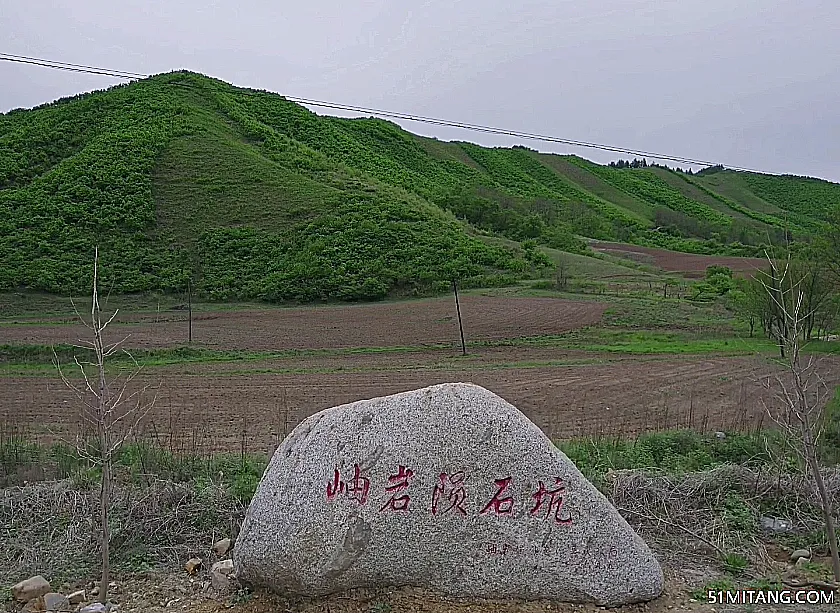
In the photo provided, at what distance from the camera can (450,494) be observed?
15.4 ft

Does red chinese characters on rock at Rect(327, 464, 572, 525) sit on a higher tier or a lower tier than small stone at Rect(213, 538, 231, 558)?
higher

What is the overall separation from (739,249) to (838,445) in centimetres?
6612

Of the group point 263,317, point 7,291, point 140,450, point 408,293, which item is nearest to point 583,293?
point 408,293

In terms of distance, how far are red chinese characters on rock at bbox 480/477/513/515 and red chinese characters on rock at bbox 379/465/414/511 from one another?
0.48 m

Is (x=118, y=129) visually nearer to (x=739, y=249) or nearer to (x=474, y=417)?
(x=739, y=249)

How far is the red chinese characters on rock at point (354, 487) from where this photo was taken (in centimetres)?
469

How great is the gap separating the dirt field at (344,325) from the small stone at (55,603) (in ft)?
66.8

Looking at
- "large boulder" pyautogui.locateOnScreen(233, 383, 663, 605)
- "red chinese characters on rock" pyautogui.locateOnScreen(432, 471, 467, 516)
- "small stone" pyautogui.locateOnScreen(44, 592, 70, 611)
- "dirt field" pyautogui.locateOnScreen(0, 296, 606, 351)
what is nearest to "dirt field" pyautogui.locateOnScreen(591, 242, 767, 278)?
"dirt field" pyautogui.locateOnScreen(0, 296, 606, 351)

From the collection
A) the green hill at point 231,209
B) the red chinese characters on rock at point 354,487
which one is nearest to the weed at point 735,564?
the red chinese characters on rock at point 354,487

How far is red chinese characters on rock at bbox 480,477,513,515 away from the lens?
4.68m

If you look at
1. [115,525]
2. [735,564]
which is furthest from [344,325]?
[735,564]

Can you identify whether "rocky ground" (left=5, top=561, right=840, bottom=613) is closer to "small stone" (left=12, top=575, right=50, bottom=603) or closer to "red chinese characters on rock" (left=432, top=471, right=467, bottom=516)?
"small stone" (left=12, top=575, right=50, bottom=603)

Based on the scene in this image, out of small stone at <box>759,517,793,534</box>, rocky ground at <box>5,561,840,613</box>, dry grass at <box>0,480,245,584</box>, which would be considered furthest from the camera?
small stone at <box>759,517,793,534</box>

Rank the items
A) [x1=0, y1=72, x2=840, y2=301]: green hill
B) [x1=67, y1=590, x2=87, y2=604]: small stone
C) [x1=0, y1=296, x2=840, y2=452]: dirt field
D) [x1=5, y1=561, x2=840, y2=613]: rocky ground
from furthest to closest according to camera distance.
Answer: [x1=0, y1=72, x2=840, y2=301]: green hill, [x1=0, y1=296, x2=840, y2=452]: dirt field, [x1=67, y1=590, x2=87, y2=604]: small stone, [x1=5, y1=561, x2=840, y2=613]: rocky ground
